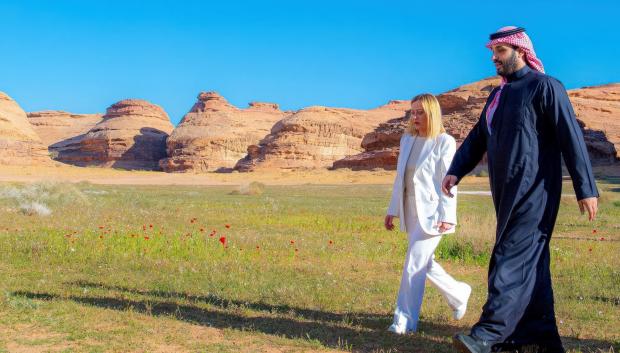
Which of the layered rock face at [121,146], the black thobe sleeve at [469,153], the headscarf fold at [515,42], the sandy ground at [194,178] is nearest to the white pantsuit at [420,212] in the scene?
the black thobe sleeve at [469,153]

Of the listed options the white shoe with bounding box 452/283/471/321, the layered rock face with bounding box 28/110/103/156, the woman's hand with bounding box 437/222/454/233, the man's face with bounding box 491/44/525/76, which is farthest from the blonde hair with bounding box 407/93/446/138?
the layered rock face with bounding box 28/110/103/156

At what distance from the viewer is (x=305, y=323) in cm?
591

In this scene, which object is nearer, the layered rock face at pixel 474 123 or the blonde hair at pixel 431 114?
the blonde hair at pixel 431 114

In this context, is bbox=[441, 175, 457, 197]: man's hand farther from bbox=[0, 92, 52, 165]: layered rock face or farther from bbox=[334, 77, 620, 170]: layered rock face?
bbox=[0, 92, 52, 165]: layered rock face

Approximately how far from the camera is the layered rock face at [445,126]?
73562mm

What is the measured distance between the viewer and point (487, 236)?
1098 centimetres

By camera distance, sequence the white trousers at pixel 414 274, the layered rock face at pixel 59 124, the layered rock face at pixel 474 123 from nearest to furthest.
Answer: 1. the white trousers at pixel 414 274
2. the layered rock face at pixel 474 123
3. the layered rock face at pixel 59 124

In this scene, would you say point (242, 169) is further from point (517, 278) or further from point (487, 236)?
point (517, 278)

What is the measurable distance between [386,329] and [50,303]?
10.7 feet

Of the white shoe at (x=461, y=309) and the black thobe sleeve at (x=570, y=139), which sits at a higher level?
the black thobe sleeve at (x=570, y=139)

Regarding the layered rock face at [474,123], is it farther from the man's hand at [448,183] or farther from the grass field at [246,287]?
the man's hand at [448,183]

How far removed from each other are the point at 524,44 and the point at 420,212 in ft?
5.14

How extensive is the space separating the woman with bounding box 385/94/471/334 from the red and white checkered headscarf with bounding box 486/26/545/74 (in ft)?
3.06

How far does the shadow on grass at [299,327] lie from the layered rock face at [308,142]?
83.0 m
